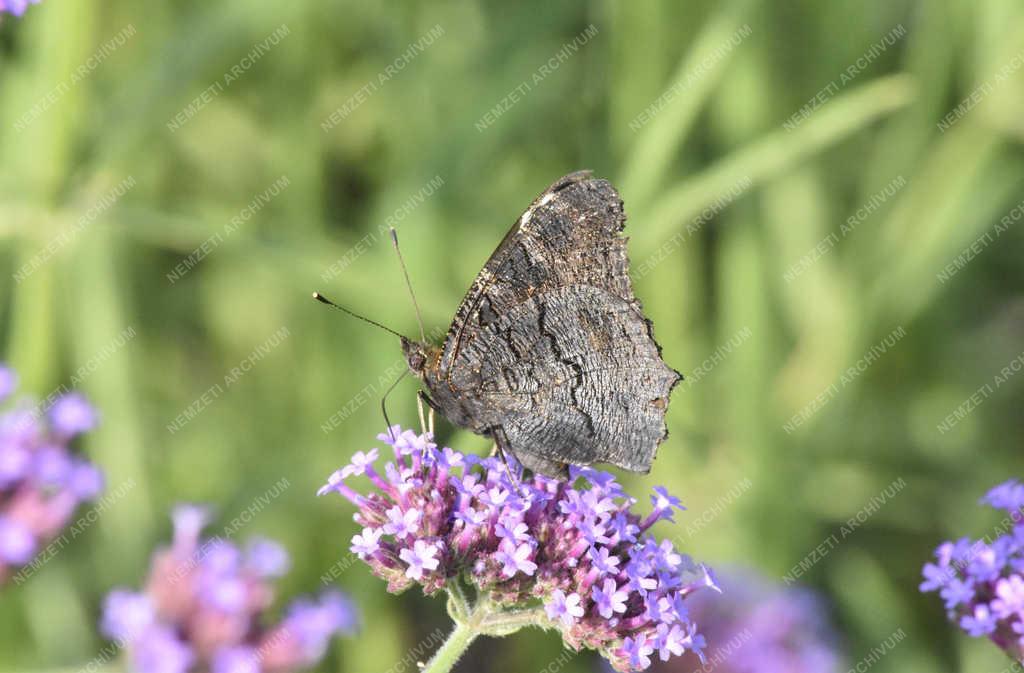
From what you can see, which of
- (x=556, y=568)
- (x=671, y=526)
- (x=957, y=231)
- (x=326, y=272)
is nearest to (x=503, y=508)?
(x=556, y=568)

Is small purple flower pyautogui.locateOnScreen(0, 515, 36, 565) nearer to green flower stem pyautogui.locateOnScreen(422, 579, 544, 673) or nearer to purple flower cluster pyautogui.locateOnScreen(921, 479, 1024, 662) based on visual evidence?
green flower stem pyautogui.locateOnScreen(422, 579, 544, 673)

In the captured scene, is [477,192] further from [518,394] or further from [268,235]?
[518,394]

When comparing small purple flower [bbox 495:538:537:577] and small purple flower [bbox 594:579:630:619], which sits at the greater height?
small purple flower [bbox 495:538:537:577]

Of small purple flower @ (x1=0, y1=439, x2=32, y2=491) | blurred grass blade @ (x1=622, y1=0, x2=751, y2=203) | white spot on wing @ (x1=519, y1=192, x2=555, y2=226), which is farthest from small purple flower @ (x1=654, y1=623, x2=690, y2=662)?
blurred grass blade @ (x1=622, y1=0, x2=751, y2=203)

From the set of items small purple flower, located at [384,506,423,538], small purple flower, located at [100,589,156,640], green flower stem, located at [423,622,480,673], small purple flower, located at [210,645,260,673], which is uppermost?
small purple flower, located at [100,589,156,640]

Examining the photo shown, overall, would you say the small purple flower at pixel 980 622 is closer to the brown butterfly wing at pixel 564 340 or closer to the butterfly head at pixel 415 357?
the brown butterfly wing at pixel 564 340
